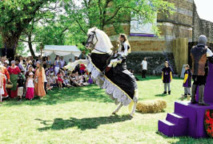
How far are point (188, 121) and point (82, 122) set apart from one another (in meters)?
2.77

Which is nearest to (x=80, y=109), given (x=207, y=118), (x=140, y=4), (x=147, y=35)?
(x=207, y=118)

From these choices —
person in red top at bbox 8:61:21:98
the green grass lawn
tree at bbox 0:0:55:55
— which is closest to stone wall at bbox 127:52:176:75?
tree at bbox 0:0:55:55

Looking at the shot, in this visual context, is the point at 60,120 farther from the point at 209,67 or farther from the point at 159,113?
the point at 209,67

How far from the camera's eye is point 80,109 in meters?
7.57

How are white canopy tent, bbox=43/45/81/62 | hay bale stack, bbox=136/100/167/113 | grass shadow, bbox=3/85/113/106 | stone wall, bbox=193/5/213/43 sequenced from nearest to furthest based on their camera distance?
1. hay bale stack, bbox=136/100/167/113
2. grass shadow, bbox=3/85/113/106
3. white canopy tent, bbox=43/45/81/62
4. stone wall, bbox=193/5/213/43

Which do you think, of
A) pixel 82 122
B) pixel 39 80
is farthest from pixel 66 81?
pixel 82 122

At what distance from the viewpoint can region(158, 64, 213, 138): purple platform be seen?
15.3ft

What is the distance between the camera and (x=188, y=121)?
484cm

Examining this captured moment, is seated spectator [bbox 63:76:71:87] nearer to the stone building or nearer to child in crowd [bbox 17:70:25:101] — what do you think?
child in crowd [bbox 17:70:25:101]

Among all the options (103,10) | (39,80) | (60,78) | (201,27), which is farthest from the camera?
(201,27)

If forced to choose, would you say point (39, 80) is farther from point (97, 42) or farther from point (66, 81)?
point (97, 42)

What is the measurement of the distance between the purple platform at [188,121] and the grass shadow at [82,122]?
1.58 m

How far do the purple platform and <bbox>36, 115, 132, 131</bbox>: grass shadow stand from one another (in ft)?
5.20

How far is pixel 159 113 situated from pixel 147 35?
14788 millimetres
